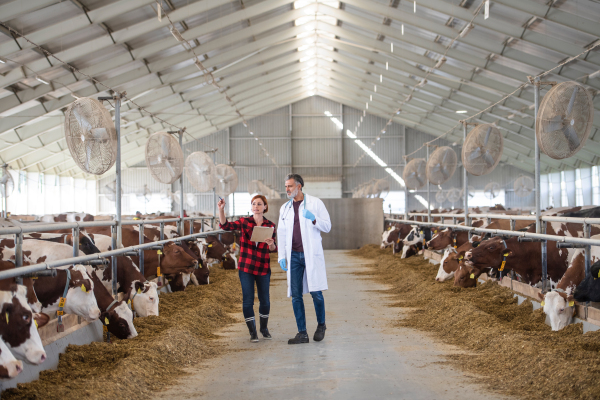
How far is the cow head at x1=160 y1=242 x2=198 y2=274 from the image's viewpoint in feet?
28.6

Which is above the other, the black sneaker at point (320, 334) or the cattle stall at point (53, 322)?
the cattle stall at point (53, 322)

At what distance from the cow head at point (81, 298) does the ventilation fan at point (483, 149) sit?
253 inches

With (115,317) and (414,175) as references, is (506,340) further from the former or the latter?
(414,175)

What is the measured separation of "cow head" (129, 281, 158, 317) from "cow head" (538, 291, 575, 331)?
463 centimetres

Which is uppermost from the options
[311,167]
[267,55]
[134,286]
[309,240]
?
[267,55]

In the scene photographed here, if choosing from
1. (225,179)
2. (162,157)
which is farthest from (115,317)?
(225,179)

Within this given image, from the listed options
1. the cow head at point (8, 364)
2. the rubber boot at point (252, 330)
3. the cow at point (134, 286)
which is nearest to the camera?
the cow head at point (8, 364)

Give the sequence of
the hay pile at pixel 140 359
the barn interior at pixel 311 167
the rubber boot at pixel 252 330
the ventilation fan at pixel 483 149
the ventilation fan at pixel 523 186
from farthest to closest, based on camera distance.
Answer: the ventilation fan at pixel 523 186, the ventilation fan at pixel 483 149, the rubber boot at pixel 252 330, the barn interior at pixel 311 167, the hay pile at pixel 140 359

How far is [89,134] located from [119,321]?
80.8 inches

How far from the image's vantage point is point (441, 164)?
12.4 m

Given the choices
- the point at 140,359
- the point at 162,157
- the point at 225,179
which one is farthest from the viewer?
the point at 225,179

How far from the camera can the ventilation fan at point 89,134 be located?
227 inches

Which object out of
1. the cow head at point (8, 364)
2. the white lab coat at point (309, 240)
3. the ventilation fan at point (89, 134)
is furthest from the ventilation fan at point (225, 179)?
the cow head at point (8, 364)

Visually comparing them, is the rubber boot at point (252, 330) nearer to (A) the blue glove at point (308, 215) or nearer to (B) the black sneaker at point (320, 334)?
(B) the black sneaker at point (320, 334)
